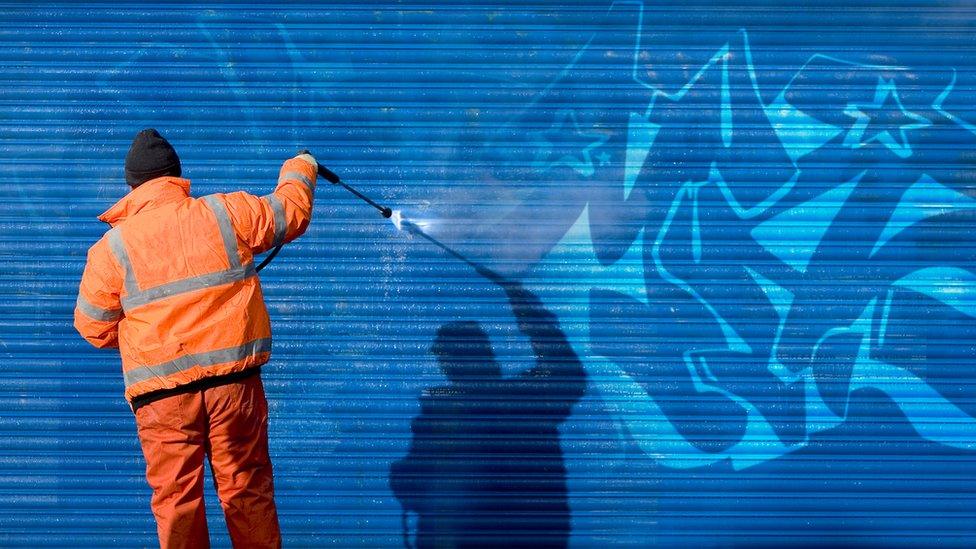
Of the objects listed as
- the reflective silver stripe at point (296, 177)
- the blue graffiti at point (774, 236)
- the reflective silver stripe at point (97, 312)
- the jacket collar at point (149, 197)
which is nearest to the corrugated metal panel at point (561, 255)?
the blue graffiti at point (774, 236)

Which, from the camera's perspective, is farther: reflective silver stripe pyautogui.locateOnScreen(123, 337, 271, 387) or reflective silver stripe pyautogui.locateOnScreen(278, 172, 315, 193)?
reflective silver stripe pyautogui.locateOnScreen(278, 172, 315, 193)

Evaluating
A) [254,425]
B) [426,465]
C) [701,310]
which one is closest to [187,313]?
[254,425]

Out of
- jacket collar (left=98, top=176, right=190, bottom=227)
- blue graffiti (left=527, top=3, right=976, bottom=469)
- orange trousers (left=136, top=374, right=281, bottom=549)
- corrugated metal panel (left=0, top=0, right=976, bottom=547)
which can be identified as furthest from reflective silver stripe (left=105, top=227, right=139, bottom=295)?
blue graffiti (left=527, top=3, right=976, bottom=469)

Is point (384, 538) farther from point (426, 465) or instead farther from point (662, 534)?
point (662, 534)

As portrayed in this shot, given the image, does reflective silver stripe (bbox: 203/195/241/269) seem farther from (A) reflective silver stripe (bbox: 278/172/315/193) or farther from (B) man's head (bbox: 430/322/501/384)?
(B) man's head (bbox: 430/322/501/384)

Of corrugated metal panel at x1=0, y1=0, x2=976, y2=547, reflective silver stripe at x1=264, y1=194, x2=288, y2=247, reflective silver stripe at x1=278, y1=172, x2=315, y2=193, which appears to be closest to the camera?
reflective silver stripe at x1=264, y1=194, x2=288, y2=247

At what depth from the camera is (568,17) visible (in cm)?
466

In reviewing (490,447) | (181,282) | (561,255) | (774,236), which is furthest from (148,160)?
(774,236)

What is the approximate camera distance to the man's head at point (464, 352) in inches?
186

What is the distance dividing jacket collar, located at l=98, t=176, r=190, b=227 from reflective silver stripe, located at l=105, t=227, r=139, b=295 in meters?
0.13

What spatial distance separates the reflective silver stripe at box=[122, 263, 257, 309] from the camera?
337 centimetres

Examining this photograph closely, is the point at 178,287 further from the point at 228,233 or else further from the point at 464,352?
the point at 464,352

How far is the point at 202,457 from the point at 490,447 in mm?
1675

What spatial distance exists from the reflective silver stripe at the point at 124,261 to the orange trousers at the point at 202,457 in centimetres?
45
